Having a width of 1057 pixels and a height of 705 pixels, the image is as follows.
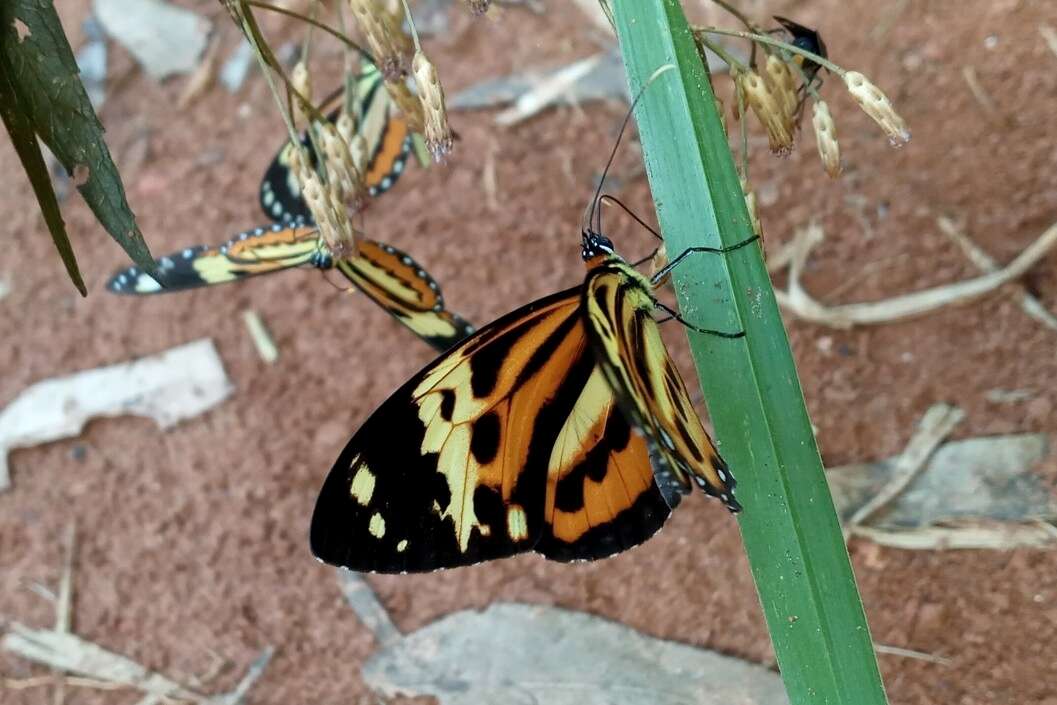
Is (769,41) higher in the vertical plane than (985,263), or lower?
higher

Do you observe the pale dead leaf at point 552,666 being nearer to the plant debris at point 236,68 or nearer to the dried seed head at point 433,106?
the dried seed head at point 433,106

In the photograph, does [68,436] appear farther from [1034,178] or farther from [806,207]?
[1034,178]

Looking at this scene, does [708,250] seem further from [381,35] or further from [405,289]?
[405,289]

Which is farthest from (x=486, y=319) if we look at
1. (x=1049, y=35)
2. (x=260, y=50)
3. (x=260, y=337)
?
(x=1049, y=35)

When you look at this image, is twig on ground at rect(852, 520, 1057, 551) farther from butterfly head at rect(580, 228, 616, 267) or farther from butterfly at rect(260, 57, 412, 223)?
butterfly at rect(260, 57, 412, 223)

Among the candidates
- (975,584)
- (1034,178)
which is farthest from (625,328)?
(1034,178)

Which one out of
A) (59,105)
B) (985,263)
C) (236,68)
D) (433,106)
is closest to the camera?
(59,105)

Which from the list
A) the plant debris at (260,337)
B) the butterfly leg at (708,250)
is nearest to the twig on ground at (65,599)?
the plant debris at (260,337)

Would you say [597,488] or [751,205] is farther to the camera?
[597,488]
